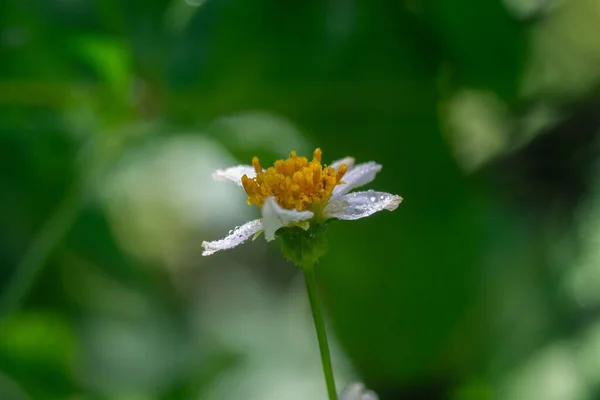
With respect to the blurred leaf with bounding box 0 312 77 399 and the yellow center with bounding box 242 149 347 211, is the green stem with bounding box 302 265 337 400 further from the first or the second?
the blurred leaf with bounding box 0 312 77 399

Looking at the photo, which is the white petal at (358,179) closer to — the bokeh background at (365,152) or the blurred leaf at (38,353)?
the bokeh background at (365,152)

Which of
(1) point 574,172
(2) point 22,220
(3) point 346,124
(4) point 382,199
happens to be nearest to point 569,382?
(1) point 574,172

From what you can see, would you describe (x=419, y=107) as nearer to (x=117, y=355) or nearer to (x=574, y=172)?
(x=574, y=172)

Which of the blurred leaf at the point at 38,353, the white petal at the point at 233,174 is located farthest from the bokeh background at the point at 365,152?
the white petal at the point at 233,174

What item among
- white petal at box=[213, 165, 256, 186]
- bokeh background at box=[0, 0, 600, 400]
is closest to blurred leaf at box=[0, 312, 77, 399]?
bokeh background at box=[0, 0, 600, 400]

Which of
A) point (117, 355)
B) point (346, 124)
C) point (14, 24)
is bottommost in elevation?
point (117, 355)

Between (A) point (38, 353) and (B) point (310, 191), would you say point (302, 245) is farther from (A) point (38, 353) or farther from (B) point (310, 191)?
(A) point (38, 353)

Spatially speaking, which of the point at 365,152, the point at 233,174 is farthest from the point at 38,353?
the point at 233,174
